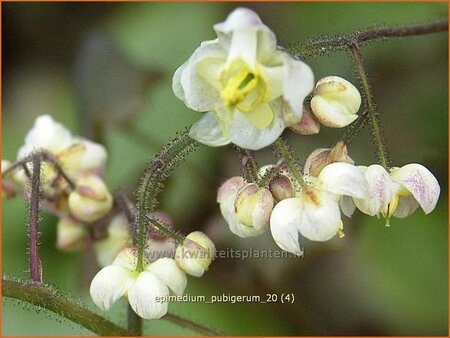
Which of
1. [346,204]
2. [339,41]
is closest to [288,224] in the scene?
[346,204]

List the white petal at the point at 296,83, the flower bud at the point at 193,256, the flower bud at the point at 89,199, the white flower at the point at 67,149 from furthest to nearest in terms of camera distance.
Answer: the white flower at the point at 67,149, the flower bud at the point at 89,199, the flower bud at the point at 193,256, the white petal at the point at 296,83

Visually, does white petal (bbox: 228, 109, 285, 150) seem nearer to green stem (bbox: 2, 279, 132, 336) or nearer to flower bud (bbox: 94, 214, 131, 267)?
green stem (bbox: 2, 279, 132, 336)

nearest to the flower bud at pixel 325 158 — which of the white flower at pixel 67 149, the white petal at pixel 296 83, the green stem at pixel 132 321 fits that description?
the white petal at pixel 296 83

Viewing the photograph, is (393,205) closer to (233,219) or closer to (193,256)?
(233,219)

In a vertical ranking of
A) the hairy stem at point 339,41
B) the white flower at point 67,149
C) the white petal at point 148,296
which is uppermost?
the white flower at point 67,149

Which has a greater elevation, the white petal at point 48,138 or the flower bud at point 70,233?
the white petal at point 48,138

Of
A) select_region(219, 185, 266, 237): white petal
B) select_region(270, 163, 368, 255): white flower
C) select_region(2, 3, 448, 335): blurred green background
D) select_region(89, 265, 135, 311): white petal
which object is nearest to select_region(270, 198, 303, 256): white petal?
select_region(270, 163, 368, 255): white flower

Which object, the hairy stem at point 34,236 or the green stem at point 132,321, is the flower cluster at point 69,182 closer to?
the hairy stem at point 34,236
